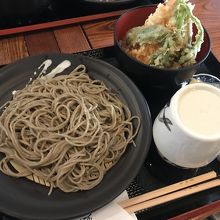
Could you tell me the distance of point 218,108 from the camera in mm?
910

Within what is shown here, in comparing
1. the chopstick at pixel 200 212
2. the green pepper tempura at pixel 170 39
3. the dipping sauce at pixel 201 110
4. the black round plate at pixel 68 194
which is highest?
the green pepper tempura at pixel 170 39

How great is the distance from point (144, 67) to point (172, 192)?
41cm

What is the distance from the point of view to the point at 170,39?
1.07m

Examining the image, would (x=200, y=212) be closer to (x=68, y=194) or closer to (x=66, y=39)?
(x=68, y=194)

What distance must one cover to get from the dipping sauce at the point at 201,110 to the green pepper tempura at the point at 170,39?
0.18 meters

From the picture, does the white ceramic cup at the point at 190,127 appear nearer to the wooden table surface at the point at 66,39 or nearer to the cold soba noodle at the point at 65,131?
the cold soba noodle at the point at 65,131

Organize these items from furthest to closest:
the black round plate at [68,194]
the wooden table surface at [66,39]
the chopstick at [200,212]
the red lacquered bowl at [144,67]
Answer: the wooden table surface at [66,39] → the red lacquered bowl at [144,67] → the chopstick at [200,212] → the black round plate at [68,194]

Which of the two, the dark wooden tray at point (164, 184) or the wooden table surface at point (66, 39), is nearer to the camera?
the dark wooden tray at point (164, 184)

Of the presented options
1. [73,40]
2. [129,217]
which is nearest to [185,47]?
[73,40]

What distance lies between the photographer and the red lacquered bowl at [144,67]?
3.44 ft

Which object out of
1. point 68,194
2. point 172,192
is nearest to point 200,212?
point 172,192

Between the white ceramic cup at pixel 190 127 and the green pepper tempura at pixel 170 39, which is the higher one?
the green pepper tempura at pixel 170 39

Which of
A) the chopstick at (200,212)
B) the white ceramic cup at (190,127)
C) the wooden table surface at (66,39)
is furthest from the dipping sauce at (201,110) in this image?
the wooden table surface at (66,39)

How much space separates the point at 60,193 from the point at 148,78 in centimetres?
48
